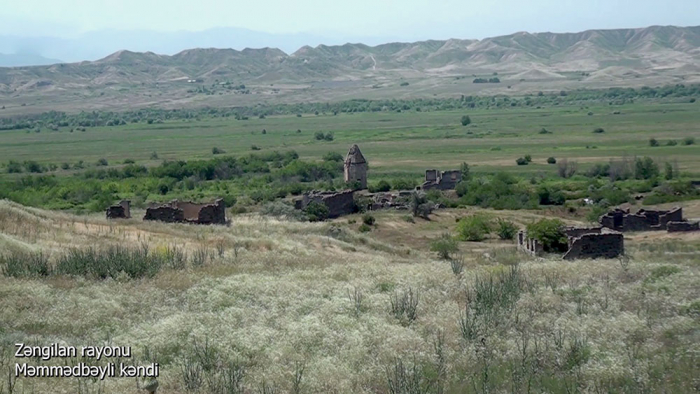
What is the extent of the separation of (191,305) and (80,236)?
1067 centimetres

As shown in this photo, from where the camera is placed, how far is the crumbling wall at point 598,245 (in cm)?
2597

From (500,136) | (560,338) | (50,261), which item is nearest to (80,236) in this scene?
(50,261)

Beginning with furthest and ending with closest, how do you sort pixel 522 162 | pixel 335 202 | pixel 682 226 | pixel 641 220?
pixel 522 162 < pixel 335 202 < pixel 641 220 < pixel 682 226

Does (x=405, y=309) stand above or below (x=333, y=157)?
above

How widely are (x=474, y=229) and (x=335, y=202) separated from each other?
905 cm

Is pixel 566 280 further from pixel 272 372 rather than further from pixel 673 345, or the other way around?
pixel 272 372

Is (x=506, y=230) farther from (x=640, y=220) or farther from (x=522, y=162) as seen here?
(x=522, y=162)

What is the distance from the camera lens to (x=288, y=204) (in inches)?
1823

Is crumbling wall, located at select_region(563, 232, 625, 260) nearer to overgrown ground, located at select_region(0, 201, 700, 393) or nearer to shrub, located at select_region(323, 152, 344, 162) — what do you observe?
overgrown ground, located at select_region(0, 201, 700, 393)

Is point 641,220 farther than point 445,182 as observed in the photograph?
No

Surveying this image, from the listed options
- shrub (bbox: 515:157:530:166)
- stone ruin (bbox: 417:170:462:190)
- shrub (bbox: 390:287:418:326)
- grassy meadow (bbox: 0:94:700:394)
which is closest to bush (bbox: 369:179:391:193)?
stone ruin (bbox: 417:170:462:190)

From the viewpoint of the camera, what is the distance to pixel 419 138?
97.8 m

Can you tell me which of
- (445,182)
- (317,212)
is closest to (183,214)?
(317,212)

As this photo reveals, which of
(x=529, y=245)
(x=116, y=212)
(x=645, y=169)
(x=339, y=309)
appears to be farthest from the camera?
(x=645, y=169)
